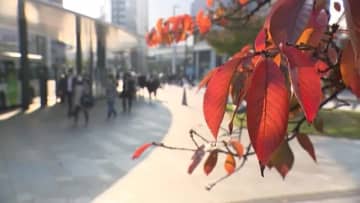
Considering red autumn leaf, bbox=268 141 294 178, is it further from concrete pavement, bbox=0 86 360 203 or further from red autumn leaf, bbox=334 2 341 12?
concrete pavement, bbox=0 86 360 203

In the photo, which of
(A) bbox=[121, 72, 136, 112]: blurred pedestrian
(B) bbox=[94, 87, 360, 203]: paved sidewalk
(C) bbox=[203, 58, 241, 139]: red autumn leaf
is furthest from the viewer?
(A) bbox=[121, 72, 136, 112]: blurred pedestrian

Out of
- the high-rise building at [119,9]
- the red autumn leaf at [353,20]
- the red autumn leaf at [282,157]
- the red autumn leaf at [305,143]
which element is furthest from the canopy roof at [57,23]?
the red autumn leaf at [353,20]

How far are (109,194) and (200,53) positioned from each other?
6310 cm

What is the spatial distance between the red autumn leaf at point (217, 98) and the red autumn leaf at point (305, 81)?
0.42 ft

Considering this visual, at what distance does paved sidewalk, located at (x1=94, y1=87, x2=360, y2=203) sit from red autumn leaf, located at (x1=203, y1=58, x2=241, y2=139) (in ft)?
17.7

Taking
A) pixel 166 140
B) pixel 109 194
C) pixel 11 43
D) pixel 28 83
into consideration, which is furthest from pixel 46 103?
pixel 109 194

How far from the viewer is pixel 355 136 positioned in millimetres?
12898

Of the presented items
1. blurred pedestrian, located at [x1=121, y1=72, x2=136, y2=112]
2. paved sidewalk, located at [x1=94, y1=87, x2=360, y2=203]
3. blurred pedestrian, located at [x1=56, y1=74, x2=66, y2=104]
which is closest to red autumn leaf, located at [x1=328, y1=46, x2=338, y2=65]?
paved sidewalk, located at [x1=94, y1=87, x2=360, y2=203]

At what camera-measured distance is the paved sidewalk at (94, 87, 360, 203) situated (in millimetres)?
6332

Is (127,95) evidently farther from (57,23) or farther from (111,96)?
(57,23)

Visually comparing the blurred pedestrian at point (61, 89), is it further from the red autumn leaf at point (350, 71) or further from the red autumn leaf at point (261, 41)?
the red autumn leaf at point (350, 71)

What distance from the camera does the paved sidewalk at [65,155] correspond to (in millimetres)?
6551

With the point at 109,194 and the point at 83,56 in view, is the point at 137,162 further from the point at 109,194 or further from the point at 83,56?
the point at 83,56

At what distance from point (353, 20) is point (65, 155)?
30.1ft
